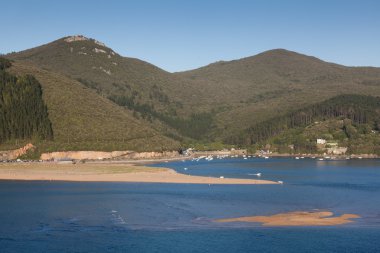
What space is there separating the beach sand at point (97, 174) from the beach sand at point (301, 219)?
50781mm

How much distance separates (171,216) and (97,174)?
69087 mm

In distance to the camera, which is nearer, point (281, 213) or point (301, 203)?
point (281, 213)

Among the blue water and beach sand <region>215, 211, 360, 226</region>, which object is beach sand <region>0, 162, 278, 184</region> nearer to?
the blue water

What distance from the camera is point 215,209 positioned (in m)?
89.8

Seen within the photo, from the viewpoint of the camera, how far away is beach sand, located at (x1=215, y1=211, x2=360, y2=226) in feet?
256

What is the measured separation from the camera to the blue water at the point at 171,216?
212ft

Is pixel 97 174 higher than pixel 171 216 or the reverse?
higher

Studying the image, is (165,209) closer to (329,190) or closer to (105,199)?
(105,199)

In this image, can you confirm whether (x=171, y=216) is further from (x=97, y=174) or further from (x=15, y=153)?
(x=15, y=153)

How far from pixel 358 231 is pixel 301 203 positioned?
26.8m

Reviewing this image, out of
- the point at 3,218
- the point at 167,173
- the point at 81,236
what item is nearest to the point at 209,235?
the point at 81,236

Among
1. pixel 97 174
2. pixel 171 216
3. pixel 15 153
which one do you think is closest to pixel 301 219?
pixel 171 216

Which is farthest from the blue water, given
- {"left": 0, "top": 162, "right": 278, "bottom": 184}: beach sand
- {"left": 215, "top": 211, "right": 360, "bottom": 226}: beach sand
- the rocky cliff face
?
the rocky cliff face

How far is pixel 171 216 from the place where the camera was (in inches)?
3273
